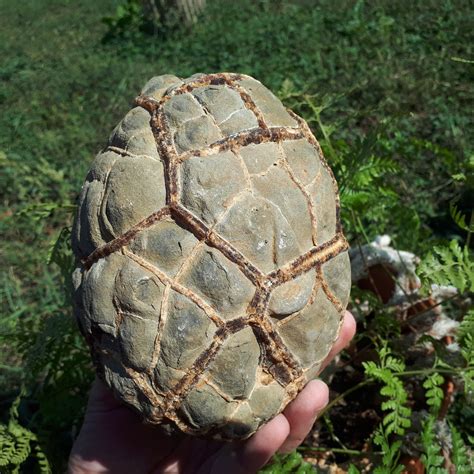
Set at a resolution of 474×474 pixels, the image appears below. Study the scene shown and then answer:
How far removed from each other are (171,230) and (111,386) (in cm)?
63

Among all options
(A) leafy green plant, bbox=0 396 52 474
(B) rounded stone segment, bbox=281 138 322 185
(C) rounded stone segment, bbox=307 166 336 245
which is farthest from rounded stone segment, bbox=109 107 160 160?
(A) leafy green plant, bbox=0 396 52 474

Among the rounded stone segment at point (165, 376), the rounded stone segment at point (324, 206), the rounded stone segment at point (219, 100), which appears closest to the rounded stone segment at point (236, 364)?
the rounded stone segment at point (165, 376)

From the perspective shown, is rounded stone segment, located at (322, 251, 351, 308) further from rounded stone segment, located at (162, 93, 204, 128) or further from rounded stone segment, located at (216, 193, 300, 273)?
rounded stone segment, located at (162, 93, 204, 128)

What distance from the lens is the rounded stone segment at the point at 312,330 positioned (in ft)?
6.84

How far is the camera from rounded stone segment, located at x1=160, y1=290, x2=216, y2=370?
76.2 inches

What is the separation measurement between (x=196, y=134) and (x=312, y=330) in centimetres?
81

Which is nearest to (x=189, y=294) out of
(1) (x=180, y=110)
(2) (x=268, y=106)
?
(1) (x=180, y=110)

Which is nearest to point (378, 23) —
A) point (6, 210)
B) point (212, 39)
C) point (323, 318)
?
point (212, 39)

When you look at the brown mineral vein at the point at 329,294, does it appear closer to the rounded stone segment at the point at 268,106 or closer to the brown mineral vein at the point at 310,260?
the brown mineral vein at the point at 310,260

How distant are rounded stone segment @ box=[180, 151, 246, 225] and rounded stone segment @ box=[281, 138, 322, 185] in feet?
0.73

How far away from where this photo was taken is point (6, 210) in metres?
4.91

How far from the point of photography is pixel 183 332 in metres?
1.93

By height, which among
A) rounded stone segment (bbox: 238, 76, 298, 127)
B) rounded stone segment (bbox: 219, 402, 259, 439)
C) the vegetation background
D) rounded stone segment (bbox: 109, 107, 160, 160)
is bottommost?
the vegetation background

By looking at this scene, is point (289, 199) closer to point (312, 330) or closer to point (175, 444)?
point (312, 330)
